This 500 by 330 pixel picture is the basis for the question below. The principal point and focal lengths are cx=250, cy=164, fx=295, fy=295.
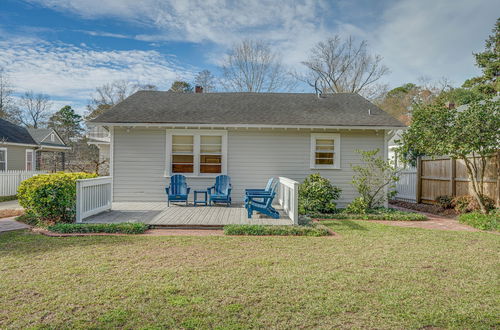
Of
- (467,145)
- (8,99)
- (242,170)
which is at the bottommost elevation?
(242,170)

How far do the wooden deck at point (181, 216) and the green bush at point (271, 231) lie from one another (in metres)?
0.49

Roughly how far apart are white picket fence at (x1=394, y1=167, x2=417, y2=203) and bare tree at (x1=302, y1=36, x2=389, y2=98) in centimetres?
1289

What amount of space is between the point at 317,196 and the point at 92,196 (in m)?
6.25

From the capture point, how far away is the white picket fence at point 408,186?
41.0 ft

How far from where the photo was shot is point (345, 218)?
861 cm

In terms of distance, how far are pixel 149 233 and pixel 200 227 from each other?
3.78 feet

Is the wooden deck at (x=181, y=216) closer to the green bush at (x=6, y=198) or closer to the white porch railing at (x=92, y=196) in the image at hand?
the white porch railing at (x=92, y=196)

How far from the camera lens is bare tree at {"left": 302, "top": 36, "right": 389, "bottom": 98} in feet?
79.1

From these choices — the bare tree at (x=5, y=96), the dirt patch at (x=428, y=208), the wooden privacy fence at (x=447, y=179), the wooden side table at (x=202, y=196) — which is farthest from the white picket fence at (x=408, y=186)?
the bare tree at (x=5, y=96)

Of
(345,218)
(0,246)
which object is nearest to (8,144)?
(0,246)

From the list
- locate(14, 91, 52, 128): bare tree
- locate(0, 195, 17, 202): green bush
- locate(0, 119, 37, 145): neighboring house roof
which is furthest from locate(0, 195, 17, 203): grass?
locate(14, 91, 52, 128): bare tree

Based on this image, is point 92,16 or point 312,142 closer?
point 312,142

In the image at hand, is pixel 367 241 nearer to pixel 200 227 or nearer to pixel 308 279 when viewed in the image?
pixel 308 279

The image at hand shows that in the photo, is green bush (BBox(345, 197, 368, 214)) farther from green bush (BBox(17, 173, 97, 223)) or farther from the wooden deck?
green bush (BBox(17, 173, 97, 223))
